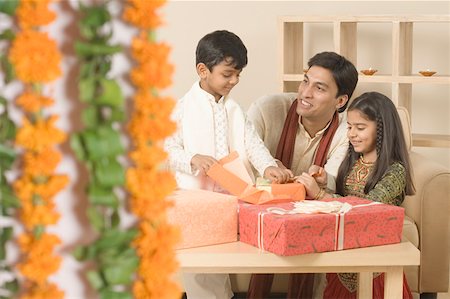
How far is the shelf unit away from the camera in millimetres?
4055

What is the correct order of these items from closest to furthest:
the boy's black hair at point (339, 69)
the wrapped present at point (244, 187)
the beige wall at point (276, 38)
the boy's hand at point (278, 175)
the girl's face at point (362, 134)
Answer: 1. the wrapped present at point (244, 187)
2. the boy's hand at point (278, 175)
3. the girl's face at point (362, 134)
4. the boy's black hair at point (339, 69)
5. the beige wall at point (276, 38)

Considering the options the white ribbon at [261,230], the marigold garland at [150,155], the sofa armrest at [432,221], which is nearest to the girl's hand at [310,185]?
the white ribbon at [261,230]

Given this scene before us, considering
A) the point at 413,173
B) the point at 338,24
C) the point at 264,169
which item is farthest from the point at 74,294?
the point at 338,24

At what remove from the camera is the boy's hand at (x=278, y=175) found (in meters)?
2.70

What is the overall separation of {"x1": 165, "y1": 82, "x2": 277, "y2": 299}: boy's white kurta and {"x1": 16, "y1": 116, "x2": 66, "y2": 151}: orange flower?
199cm

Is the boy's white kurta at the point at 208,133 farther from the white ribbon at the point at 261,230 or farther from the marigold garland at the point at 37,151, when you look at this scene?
the marigold garland at the point at 37,151

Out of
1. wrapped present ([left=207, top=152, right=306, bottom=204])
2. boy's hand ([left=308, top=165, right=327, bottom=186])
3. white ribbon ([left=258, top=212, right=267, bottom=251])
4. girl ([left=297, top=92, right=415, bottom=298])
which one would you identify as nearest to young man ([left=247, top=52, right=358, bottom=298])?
girl ([left=297, top=92, right=415, bottom=298])

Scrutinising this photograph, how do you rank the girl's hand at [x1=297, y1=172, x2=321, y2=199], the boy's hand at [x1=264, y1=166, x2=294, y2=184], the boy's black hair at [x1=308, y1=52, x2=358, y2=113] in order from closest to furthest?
the girl's hand at [x1=297, y1=172, x2=321, y2=199], the boy's hand at [x1=264, y1=166, x2=294, y2=184], the boy's black hair at [x1=308, y1=52, x2=358, y2=113]

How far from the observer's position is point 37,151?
0.82 m

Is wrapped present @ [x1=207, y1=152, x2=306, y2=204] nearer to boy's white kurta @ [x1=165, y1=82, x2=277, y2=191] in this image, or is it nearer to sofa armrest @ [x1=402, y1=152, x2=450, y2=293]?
boy's white kurta @ [x1=165, y1=82, x2=277, y2=191]

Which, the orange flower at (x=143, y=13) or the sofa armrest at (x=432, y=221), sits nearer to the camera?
the orange flower at (x=143, y=13)

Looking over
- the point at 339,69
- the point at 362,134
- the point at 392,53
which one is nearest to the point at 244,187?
the point at 362,134

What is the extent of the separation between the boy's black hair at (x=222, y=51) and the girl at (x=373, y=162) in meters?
0.45

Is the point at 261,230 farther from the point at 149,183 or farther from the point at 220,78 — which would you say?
the point at 149,183
